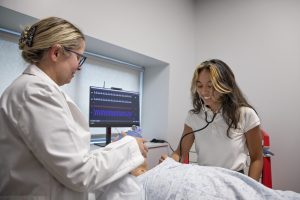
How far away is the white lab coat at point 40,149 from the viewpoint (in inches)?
24.2

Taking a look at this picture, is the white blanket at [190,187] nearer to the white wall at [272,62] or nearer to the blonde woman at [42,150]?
the blonde woman at [42,150]

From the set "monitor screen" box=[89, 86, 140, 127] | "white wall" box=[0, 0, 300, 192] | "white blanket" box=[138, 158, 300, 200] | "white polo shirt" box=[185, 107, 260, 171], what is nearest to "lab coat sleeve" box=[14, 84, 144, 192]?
"white blanket" box=[138, 158, 300, 200]

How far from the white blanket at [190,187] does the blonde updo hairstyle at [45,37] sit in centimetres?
50

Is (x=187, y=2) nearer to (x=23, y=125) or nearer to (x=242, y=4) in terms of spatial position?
(x=242, y=4)

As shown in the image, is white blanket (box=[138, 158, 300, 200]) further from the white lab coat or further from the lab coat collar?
the lab coat collar

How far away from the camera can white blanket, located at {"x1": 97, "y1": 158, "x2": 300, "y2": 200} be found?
85cm

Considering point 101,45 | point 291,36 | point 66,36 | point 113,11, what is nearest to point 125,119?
point 101,45

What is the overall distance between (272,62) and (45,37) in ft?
7.09

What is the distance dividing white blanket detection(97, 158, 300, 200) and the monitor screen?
0.81 meters

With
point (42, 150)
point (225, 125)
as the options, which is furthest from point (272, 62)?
point (42, 150)

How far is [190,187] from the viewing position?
3.09 feet

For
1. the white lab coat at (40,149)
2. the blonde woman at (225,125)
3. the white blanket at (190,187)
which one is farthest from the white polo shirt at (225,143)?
the white lab coat at (40,149)

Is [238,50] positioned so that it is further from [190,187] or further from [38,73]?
[38,73]

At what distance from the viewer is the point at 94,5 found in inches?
64.9
